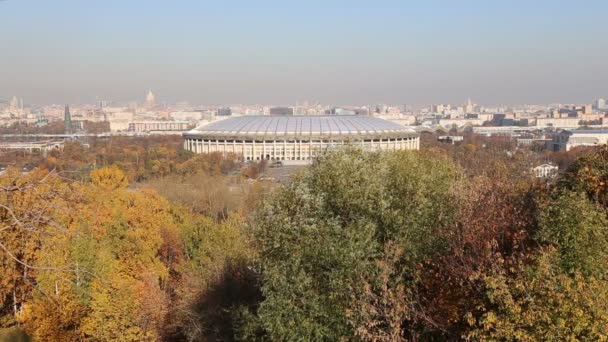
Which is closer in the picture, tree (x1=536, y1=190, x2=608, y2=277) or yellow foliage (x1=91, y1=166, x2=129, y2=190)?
tree (x1=536, y1=190, x2=608, y2=277)

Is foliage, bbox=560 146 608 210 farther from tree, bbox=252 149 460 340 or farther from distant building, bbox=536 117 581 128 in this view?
distant building, bbox=536 117 581 128

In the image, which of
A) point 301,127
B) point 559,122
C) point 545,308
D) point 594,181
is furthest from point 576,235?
point 559,122

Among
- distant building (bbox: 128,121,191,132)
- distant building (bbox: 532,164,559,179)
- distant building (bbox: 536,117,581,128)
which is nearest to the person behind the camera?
distant building (bbox: 532,164,559,179)

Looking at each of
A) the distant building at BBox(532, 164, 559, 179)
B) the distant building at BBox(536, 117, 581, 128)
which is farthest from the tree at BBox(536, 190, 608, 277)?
the distant building at BBox(536, 117, 581, 128)

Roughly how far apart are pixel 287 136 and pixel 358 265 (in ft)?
143

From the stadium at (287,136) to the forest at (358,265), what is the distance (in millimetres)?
36680

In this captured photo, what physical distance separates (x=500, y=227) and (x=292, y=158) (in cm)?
4374

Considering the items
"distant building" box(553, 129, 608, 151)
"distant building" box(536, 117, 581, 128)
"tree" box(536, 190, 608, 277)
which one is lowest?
"distant building" box(553, 129, 608, 151)

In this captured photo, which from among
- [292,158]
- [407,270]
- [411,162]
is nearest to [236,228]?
[411,162]

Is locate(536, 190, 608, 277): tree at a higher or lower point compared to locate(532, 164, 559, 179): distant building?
higher

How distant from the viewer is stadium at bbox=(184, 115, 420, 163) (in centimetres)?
5131

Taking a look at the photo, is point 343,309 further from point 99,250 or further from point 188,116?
point 188,116

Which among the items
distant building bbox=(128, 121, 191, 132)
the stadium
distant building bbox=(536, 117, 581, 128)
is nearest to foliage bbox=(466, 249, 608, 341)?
the stadium

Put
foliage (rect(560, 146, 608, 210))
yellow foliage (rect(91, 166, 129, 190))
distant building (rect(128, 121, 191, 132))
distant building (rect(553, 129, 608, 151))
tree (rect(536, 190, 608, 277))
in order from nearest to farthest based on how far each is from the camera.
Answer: tree (rect(536, 190, 608, 277)), foliage (rect(560, 146, 608, 210)), yellow foliage (rect(91, 166, 129, 190)), distant building (rect(553, 129, 608, 151)), distant building (rect(128, 121, 191, 132))
